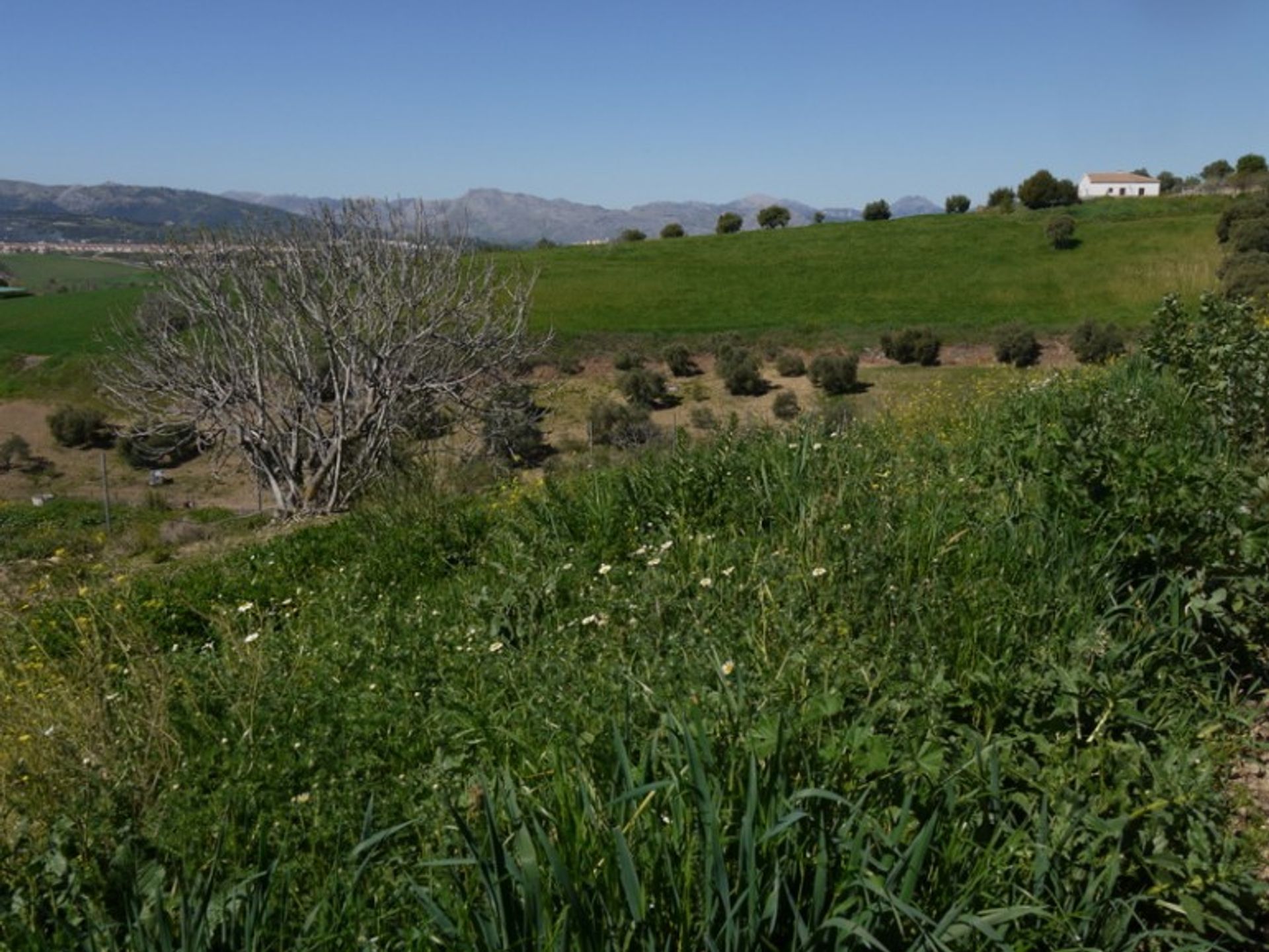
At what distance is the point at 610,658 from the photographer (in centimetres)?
393

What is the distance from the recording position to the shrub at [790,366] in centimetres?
4009

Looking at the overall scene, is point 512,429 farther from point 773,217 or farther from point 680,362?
point 773,217

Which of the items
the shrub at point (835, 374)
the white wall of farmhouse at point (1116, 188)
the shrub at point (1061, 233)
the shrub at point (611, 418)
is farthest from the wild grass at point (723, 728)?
the white wall of farmhouse at point (1116, 188)

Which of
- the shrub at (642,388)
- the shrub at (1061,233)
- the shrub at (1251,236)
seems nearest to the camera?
the shrub at (642,388)

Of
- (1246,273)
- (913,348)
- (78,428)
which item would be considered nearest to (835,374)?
(913,348)

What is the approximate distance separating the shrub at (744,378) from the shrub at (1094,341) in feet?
35.5

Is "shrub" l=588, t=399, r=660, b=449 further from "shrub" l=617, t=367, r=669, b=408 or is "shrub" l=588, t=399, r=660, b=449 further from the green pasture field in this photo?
the green pasture field

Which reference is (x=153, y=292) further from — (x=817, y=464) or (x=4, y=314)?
(x=4, y=314)

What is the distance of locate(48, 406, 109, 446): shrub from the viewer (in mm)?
35031

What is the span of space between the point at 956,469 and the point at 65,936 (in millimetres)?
4564

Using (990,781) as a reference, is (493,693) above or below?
below

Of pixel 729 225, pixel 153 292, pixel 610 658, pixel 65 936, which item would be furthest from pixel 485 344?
pixel 729 225

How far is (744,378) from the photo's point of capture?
3828cm

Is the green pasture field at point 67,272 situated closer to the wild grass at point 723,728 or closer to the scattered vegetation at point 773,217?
the scattered vegetation at point 773,217
